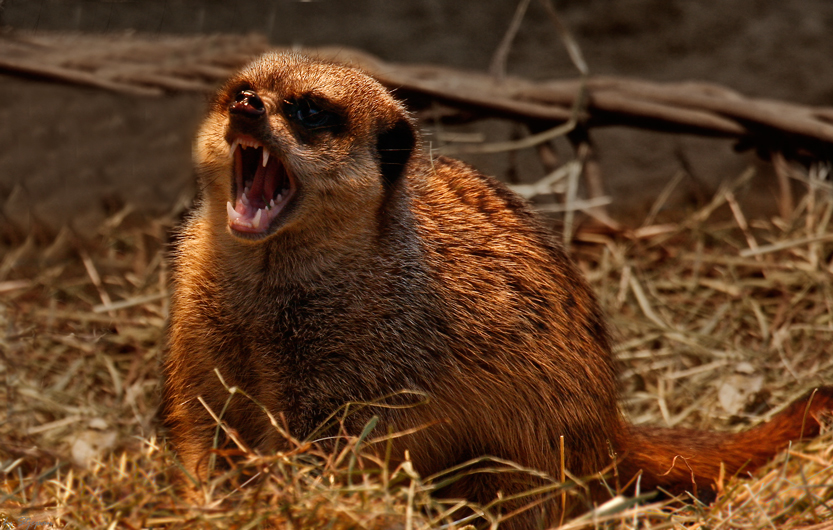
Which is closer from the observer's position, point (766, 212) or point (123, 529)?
point (123, 529)

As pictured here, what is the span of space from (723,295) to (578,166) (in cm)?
91

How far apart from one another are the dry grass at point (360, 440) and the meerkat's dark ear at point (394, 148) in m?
0.77

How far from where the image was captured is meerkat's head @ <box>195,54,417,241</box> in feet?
7.18

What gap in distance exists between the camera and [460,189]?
2754mm

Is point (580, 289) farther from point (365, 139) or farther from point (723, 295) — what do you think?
point (723, 295)

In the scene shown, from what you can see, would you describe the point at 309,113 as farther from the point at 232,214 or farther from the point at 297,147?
the point at 232,214

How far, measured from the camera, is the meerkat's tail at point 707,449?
269 centimetres

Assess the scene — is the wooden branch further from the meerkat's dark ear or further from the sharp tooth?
the sharp tooth

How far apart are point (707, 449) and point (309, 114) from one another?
1.65 m

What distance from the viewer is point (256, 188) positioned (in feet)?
7.52

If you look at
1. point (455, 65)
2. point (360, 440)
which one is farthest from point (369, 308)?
point (455, 65)

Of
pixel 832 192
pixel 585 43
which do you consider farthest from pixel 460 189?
pixel 585 43

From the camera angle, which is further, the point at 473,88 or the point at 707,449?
the point at 473,88

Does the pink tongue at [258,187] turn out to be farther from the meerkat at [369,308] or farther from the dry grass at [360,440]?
the dry grass at [360,440]
